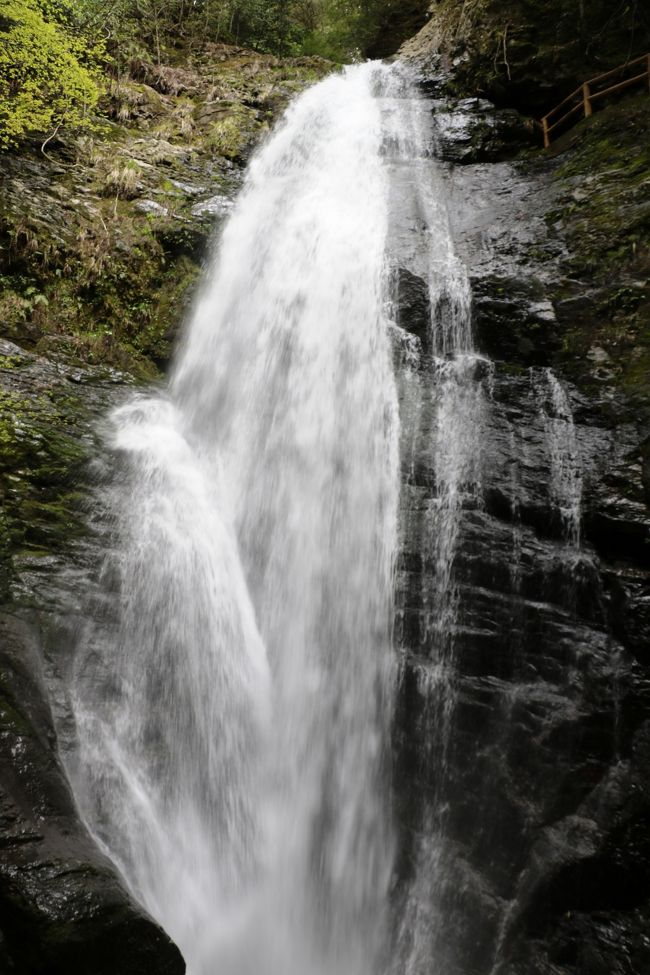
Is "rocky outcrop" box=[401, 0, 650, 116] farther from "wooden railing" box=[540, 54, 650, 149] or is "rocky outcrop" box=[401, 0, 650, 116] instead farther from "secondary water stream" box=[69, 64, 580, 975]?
"secondary water stream" box=[69, 64, 580, 975]

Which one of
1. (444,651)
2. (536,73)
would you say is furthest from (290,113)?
(444,651)

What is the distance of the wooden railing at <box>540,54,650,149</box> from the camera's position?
8.10 meters

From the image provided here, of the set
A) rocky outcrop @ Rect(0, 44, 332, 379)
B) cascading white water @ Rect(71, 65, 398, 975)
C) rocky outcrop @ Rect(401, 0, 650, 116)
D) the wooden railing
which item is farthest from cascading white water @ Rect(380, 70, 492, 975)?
rocky outcrop @ Rect(0, 44, 332, 379)

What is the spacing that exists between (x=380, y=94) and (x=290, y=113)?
5.94ft

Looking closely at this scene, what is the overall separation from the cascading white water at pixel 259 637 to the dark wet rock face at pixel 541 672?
398mm

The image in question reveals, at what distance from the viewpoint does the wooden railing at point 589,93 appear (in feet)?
26.6

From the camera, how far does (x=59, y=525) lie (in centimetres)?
498

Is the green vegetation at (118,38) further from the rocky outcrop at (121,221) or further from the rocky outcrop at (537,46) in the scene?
the rocky outcrop at (537,46)

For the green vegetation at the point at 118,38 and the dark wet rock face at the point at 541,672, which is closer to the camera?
the dark wet rock face at the point at 541,672

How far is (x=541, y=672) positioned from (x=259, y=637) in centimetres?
246

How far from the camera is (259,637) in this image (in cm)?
534

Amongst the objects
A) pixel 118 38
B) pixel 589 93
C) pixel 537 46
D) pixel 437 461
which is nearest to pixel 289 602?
pixel 437 461

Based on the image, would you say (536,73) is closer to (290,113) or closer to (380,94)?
(380,94)

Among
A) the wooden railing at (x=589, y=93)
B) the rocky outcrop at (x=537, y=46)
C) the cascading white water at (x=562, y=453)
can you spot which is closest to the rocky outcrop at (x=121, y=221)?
the rocky outcrop at (x=537, y=46)
